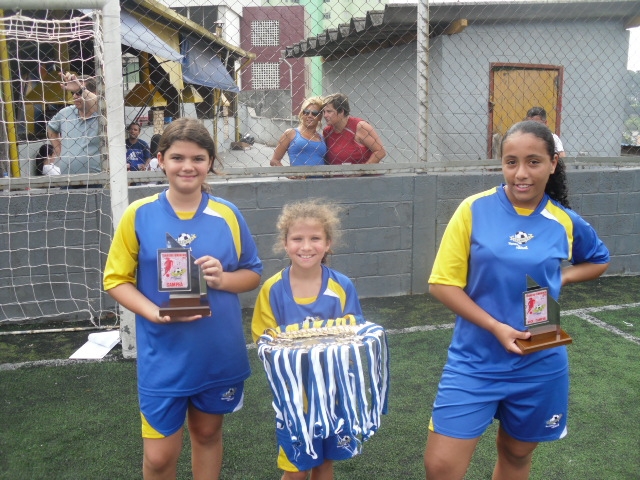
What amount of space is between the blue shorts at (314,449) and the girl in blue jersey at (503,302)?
28cm

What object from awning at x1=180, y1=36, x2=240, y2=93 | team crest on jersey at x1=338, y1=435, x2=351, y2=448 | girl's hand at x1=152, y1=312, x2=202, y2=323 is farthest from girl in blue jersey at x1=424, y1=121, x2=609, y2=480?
awning at x1=180, y1=36, x2=240, y2=93

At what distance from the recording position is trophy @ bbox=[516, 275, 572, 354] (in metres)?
2.05

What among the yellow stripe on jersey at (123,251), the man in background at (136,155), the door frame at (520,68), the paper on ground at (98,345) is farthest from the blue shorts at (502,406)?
the door frame at (520,68)

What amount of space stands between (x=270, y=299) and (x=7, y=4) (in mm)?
2841

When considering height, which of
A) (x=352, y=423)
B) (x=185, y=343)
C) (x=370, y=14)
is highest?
(x=370, y=14)

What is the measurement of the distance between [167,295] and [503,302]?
1188 millimetres

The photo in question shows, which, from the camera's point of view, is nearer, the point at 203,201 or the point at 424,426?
the point at 203,201

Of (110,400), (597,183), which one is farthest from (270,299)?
(597,183)

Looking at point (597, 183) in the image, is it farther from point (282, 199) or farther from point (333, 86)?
point (333, 86)

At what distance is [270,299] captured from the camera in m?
2.33

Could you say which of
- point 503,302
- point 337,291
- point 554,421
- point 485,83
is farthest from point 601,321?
point 485,83

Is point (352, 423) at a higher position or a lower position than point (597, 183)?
lower

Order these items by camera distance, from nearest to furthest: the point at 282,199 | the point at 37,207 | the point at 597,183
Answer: the point at 37,207 → the point at 282,199 → the point at 597,183

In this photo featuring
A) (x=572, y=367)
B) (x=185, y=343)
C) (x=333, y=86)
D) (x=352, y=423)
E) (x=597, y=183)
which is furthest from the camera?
(x=333, y=86)
